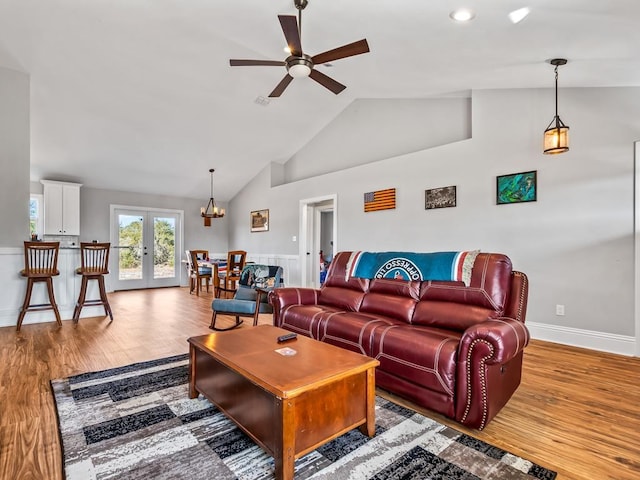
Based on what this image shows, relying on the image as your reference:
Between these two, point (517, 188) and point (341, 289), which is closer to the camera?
point (341, 289)

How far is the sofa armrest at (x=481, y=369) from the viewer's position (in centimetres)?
175

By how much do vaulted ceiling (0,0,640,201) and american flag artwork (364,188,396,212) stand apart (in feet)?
4.83

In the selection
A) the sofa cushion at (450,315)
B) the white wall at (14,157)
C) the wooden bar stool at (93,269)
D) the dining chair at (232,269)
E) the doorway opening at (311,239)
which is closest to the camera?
the sofa cushion at (450,315)

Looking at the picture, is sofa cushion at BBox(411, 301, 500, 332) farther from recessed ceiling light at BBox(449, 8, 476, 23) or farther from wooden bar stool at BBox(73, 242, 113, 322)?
wooden bar stool at BBox(73, 242, 113, 322)

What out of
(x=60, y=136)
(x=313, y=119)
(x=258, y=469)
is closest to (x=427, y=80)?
(x=313, y=119)

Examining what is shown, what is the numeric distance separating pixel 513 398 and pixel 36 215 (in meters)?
8.37

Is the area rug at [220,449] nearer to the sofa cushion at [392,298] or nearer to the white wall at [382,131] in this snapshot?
the sofa cushion at [392,298]

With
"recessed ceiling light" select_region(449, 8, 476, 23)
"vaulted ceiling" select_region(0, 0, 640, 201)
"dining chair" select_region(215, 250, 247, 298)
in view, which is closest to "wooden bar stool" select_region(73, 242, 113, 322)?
"dining chair" select_region(215, 250, 247, 298)

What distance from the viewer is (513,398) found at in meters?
2.27

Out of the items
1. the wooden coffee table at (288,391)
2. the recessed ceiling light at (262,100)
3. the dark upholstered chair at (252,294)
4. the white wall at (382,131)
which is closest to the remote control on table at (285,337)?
the wooden coffee table at (288,391)

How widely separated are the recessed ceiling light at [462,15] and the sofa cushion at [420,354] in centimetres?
238

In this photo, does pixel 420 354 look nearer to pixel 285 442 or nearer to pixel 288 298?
pixel 285 442

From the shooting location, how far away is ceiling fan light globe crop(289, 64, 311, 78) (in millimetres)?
2683

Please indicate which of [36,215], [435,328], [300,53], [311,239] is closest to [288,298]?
[435,328]
